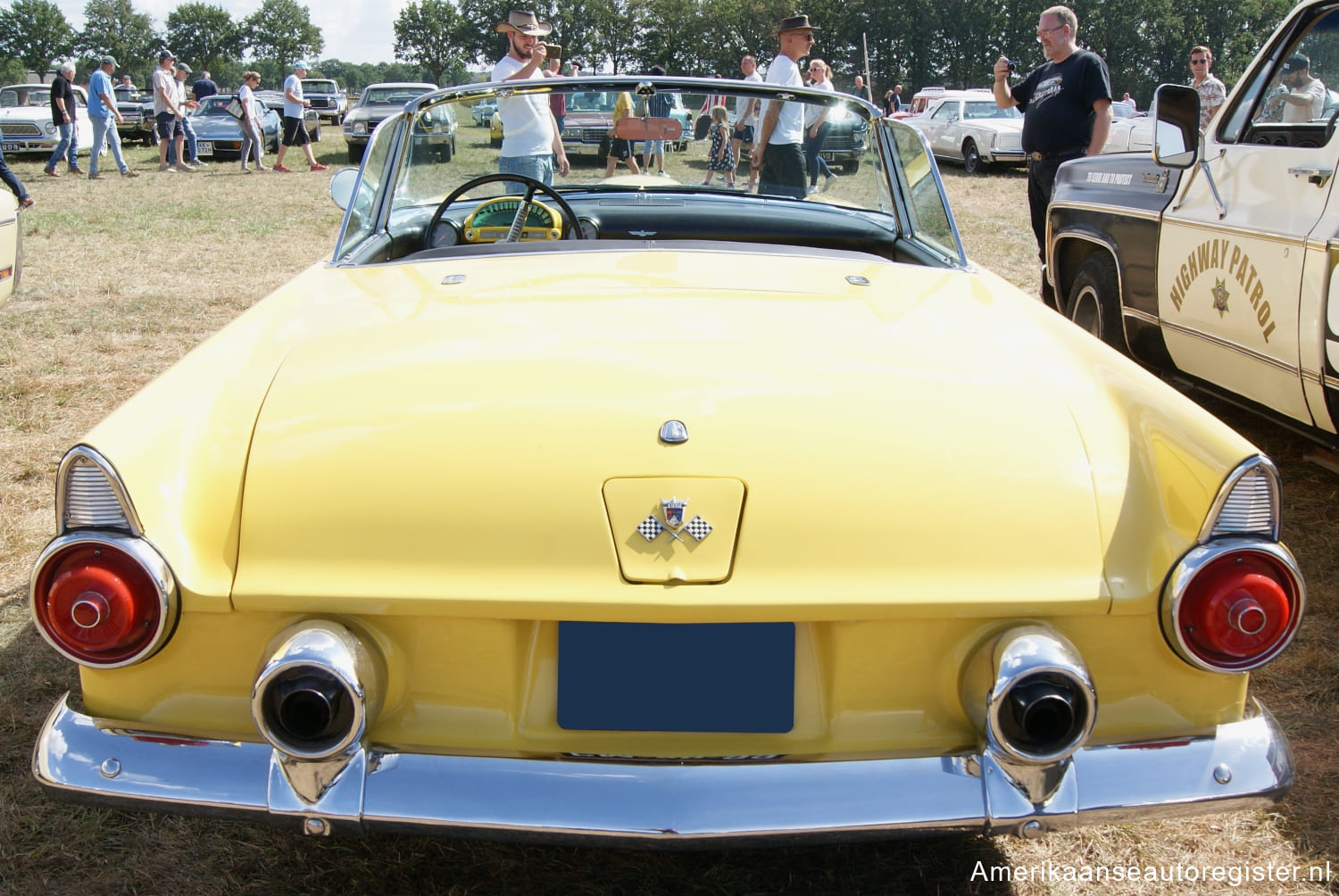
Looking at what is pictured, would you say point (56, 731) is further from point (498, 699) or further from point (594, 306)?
point (594, 306)

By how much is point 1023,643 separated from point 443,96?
2278 mm

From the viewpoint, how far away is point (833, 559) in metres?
1.53

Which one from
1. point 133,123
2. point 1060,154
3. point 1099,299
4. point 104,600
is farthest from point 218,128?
point 104,600

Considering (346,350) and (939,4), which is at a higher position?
(939,4)

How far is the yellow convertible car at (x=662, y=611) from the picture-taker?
1.49 meters

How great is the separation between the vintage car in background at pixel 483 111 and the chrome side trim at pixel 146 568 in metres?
1.95

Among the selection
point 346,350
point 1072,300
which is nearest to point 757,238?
point 346,350

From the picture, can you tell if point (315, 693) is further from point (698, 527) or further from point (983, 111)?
point (983, 111)

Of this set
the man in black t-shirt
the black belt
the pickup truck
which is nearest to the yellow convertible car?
the pickup truck

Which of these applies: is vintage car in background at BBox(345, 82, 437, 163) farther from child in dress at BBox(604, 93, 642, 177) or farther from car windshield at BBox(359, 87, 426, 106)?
child in dress at BBox(604, 93, 642, 177)

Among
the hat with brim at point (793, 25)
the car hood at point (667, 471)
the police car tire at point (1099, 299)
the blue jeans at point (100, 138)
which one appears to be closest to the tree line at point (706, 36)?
the blue jeans at point (100, 138)

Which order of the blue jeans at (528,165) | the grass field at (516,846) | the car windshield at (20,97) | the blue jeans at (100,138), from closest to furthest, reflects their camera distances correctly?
the grass field at (516,846) < the blue jeans at (528,165) < the blue jeans at (100,138) < the car windshield at (20,97)

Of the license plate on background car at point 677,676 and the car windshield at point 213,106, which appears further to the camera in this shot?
the car windshield at point 213,106

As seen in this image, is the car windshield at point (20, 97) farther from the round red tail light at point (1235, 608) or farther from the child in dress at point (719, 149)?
the round red tail light at point (1235, 608)
